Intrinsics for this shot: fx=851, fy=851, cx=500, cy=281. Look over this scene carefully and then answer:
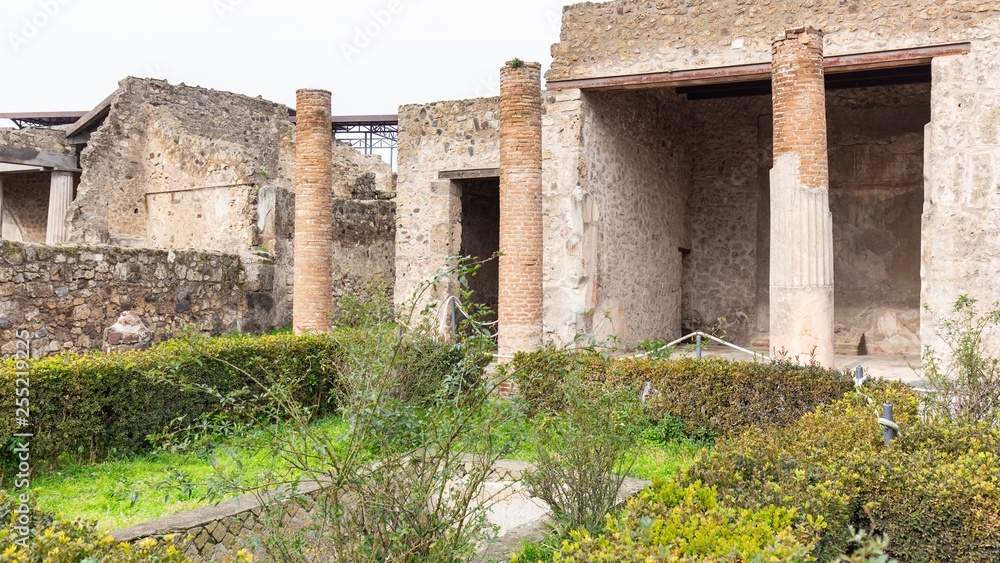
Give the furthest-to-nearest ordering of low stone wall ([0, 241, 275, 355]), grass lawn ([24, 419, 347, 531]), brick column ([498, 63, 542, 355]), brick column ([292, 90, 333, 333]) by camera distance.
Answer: brick column ([292, 90, 333, 333]) < brick column ([498, 63, 542, 355]) < low stone wall ([0, 241, 275, 355]) < grass lawn ([24, 419, 347, 531])

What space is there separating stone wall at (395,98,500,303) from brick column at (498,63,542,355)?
2.57 metres

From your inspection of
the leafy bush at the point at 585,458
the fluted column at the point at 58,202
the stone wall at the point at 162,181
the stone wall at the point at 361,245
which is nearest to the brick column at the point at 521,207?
the leafy bush at the point at 585,458

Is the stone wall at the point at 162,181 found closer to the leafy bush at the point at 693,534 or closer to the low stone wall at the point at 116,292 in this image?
the low stone wall at the point at 116,292

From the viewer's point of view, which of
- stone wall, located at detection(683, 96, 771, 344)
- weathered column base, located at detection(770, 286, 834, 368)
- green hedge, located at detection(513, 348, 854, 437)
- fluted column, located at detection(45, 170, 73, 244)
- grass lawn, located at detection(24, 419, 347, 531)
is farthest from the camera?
fluted column, located at detection(45, 170, 73, 244)

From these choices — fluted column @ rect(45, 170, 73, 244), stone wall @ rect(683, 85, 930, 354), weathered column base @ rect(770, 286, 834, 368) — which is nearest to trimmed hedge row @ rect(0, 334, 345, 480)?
weathered column base @ rect(770, 286, 834, 368)

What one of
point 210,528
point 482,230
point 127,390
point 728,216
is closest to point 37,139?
point 482,230

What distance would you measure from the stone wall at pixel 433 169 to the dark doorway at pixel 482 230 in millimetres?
1022

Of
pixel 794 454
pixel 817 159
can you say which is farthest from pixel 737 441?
pixel 817 159

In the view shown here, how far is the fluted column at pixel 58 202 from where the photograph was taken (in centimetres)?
1814

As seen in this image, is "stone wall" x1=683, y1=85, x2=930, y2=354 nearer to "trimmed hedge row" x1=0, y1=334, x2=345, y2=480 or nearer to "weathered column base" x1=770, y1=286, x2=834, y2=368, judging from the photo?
"weathered column base" x1=770, y1=286, x2=834, y2=368

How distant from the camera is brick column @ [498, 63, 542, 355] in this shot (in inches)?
380

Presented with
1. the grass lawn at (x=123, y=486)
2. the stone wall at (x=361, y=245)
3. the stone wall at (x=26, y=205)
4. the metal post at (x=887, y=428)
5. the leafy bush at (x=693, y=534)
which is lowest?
the grass lawn at (x=123, y=486)

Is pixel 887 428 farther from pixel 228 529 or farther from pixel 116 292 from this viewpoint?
pixel 116 292

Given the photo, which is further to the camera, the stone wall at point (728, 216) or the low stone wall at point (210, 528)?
the stone wall at point (728, 216)
